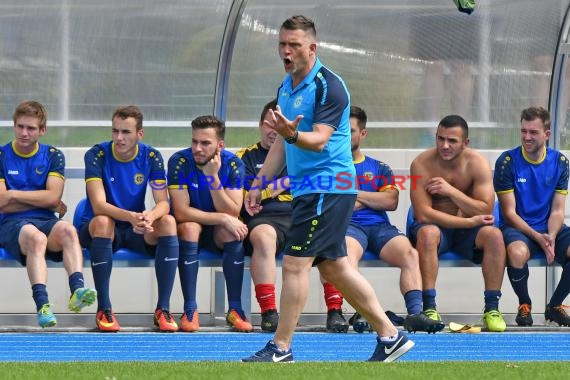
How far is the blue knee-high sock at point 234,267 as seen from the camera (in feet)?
28.1

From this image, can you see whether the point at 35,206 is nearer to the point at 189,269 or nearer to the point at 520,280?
the point at 189,269

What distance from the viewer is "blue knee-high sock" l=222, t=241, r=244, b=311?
8562 millimetres

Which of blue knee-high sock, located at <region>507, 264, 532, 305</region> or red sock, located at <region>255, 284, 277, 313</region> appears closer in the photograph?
red sock, located at <region>255, 284, 277, 313</region>

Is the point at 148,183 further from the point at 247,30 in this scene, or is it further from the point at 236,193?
the point at 247,30

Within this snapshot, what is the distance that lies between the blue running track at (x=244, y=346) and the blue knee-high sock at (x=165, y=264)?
1.22ft

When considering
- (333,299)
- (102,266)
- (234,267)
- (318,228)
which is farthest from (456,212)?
(318,228)

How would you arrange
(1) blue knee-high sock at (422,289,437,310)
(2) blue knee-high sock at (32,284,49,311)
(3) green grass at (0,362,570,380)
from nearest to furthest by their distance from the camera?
(3) green grass at (0,362,570,380), (2) blue knee-high sock at (32,284,49,311), (1) blue knee-high sock at (422,289,437,310)

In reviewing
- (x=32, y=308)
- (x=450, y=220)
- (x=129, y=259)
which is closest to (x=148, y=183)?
(x=129, y=259)

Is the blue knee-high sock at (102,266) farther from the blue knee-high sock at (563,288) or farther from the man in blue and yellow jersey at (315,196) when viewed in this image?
the blue knee-high sock at (563,288)

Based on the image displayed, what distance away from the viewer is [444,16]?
9844 millimetres

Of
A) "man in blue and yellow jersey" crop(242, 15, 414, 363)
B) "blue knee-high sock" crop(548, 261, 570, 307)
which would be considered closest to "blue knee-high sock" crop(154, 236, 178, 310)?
"man in blue and yellow jersey" crop(242, 15, 414, 363)

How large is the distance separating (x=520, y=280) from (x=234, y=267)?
2.08 meters

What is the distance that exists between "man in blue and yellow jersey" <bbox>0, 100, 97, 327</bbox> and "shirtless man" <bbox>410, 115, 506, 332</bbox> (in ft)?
7.98

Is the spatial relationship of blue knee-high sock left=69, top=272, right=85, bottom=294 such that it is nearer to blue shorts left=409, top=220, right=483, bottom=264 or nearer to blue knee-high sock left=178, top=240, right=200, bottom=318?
blue knee-high sock left=178, top=240, right=200, bottom=318
